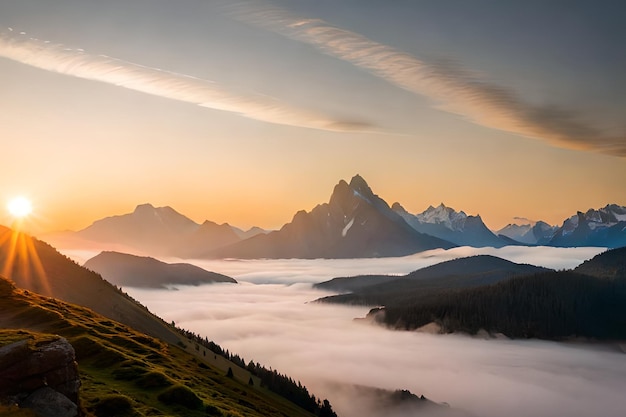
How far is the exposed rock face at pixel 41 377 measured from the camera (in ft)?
148

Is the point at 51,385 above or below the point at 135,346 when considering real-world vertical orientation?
above

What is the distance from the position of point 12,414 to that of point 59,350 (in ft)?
25.8

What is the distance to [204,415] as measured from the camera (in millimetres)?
73312

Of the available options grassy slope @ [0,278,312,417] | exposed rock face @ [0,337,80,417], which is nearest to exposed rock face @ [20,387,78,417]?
exposed rock face @ [0,337,80,417]

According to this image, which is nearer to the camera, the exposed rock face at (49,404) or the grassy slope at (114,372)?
the exposed rock face at (49,404)

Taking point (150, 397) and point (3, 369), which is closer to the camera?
point (3, 369)

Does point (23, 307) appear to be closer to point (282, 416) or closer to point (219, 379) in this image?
point (219, 379)

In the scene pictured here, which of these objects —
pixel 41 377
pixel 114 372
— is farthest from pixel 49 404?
pixel 114 372

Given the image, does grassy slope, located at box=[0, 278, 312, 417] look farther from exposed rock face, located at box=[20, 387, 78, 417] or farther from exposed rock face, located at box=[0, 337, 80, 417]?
exposed rock face, located at box=[0, 337, 80, 417]

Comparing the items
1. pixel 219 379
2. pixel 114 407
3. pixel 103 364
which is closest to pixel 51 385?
pixel 114 407

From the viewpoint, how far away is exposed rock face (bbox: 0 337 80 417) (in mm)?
45031

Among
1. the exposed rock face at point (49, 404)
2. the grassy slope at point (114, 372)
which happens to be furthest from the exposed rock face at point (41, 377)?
the grassy slope at point (114, 372)

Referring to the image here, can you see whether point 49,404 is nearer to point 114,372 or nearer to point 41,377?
point 41,377

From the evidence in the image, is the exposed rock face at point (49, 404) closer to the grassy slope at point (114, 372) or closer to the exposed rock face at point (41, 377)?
the exposed rock face at point (41, 377)
